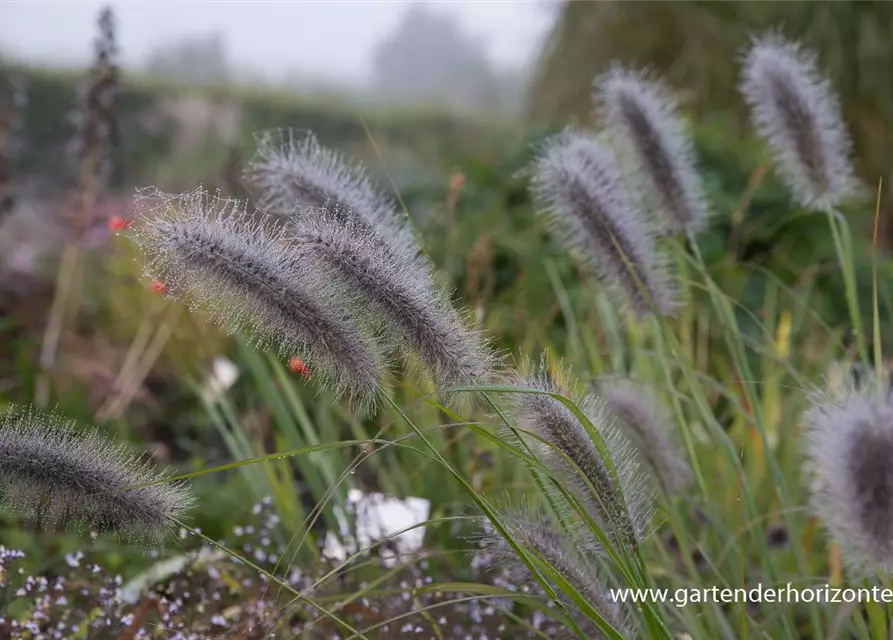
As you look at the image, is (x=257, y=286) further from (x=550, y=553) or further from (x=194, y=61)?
(x=194, y=61)

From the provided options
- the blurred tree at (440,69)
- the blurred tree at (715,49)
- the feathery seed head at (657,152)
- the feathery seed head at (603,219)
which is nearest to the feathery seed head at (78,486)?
the feathery seed head at (603,219)

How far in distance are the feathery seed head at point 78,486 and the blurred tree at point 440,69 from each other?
8265mm

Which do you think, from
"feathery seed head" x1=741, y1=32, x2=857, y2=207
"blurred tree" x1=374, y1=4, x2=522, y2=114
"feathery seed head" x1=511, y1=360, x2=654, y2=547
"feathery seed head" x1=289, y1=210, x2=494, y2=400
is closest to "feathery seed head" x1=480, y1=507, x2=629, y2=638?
"feathery seed head" x1=511, y1=360, x2=654, y2=547

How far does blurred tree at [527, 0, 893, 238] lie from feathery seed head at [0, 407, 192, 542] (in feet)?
14.8

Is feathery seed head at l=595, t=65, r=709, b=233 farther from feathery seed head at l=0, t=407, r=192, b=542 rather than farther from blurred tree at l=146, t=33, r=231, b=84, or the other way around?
blurred tree at l=146, t=33, r=231, b=84

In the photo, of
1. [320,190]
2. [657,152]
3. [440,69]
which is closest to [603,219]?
[657,152]

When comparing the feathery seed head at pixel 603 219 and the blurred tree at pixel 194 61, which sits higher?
the blurred tree at pixel 194 61

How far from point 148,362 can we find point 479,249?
48.1 inches

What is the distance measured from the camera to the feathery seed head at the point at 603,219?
3.87 feet

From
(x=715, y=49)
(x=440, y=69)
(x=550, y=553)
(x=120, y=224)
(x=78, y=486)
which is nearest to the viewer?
(x=78, y=486)

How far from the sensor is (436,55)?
9.52m

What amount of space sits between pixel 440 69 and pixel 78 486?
367 inches

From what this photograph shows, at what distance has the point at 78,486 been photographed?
0.86 metres

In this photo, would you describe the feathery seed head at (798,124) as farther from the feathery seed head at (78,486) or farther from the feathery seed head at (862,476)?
the feathery seed head at (78,486)
